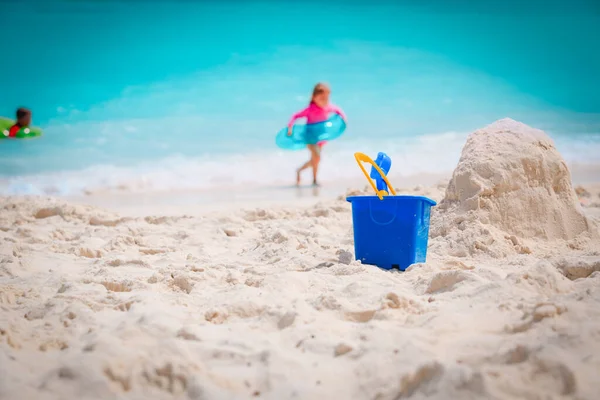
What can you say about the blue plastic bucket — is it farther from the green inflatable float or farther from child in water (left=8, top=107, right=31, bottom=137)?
child in water (left=8, top=107, right=31, bottom=137)

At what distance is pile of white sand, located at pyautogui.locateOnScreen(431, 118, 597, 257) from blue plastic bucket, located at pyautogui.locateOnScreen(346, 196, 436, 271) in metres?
0.40

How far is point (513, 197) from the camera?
3.12 m

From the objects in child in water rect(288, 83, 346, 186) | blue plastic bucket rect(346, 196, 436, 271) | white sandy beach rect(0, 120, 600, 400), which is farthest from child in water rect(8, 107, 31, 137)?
blue plastic bucket rect(346, 196, 436, 271)

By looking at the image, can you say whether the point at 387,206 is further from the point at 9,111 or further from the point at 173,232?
the point at 9,111

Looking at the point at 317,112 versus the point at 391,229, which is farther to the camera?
the point at 317,112

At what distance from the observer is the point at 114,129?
1580 centimetres

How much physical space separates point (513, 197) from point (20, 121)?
8432 millimetres

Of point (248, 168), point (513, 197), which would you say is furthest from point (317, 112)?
point (513, 197)

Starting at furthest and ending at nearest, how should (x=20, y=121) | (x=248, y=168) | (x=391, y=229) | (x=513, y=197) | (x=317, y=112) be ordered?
(x=248, y=168), (x=20, y=121), (x=317, y=112), (x=513, y=197), (x=391, y=229)

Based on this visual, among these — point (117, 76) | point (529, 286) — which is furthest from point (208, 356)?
point (117, 76)

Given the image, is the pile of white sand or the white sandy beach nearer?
the white sandy beach

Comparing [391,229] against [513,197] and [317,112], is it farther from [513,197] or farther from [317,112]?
[317,112]

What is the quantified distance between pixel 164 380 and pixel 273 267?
4.41 feet

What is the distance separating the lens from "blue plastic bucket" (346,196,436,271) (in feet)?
8.69
